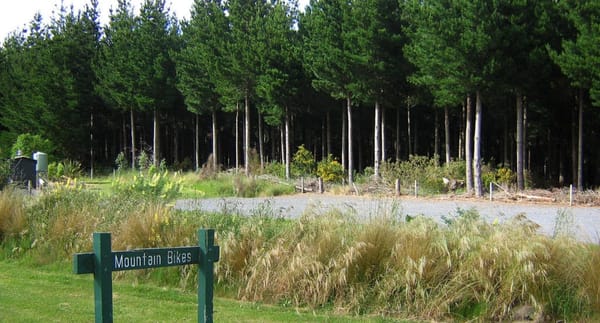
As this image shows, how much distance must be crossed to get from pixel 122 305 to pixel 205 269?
3233 mm

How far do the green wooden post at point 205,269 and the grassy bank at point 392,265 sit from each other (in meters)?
2.95

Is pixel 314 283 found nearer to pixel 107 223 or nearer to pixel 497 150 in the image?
pixel 107 223

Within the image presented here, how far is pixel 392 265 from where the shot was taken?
7.80 metres

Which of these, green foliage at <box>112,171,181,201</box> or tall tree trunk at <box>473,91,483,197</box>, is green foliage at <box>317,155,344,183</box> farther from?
green foliage at <box>112,171,181,201</box>

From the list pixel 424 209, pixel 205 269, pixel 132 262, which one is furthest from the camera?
pixel 424 209

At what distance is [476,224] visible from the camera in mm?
8383

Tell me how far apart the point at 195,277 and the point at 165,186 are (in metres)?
4.62

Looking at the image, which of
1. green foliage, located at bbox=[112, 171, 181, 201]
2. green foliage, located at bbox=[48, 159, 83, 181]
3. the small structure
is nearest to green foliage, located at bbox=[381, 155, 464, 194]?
green foliage, located at bbox=[48, 159, 83, 181]

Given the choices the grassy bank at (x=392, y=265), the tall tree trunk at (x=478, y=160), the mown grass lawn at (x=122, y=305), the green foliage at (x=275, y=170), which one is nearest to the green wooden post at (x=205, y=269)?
the mown grass lawn at (x=122, y=305)

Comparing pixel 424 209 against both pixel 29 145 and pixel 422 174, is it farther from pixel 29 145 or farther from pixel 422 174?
pixel 29 145

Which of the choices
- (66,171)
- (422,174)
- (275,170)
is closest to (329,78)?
(275,170)

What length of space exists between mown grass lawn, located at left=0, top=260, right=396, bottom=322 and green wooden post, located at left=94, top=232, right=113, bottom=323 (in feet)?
9.15

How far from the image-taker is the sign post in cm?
420

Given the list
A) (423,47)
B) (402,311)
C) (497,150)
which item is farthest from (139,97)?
(402,311)
